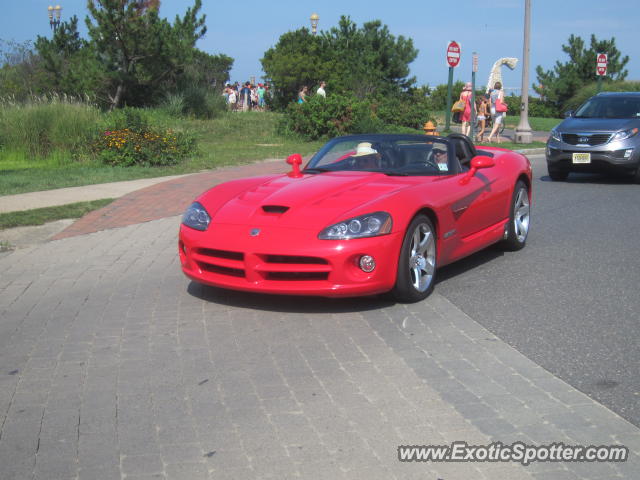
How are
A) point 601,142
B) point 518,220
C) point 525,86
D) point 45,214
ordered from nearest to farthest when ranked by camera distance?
point 518,220
point 45,214
point 601,142
point 525,86

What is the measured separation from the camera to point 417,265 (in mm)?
5973

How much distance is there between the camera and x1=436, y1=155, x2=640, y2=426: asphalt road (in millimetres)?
4527

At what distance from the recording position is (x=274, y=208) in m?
5.89

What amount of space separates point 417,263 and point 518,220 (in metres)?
2.36

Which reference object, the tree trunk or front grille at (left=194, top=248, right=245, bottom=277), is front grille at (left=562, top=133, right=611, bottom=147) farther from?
the tree trunk

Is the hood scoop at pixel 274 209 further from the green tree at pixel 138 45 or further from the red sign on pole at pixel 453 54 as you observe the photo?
the green tree at pixel 138 45

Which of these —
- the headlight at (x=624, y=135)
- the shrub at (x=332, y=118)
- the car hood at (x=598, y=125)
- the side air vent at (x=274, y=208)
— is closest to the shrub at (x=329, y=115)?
the shrub at (x=332, y=118)

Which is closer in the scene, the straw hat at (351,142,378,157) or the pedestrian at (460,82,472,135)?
the straw hat at (351,142,378,157)

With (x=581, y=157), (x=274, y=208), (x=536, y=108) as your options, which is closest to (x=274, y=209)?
(x=274, y=208)

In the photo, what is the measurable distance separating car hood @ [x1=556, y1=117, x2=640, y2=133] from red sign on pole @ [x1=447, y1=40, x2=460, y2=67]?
6412mm

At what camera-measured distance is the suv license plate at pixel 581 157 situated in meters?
13.7

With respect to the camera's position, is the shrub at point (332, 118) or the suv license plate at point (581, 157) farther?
the shrub at point (332, 118)

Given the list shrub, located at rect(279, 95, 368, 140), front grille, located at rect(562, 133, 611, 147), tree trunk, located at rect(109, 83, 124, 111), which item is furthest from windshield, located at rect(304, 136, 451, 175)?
tree trunk, located at rect(109, 83, 124, 111)

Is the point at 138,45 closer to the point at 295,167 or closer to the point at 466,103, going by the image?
the point at 466,103
